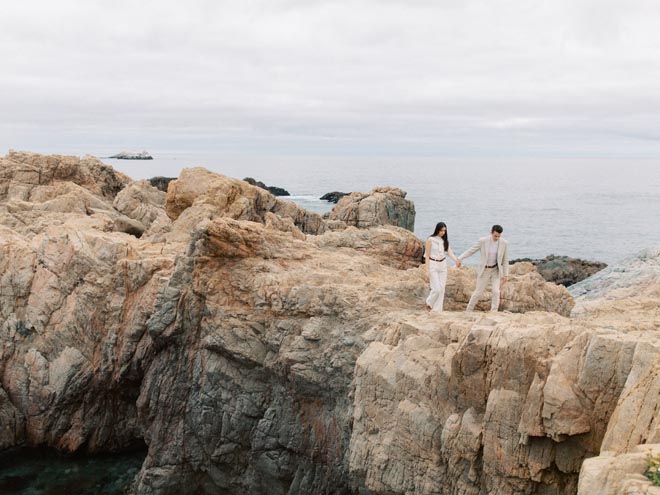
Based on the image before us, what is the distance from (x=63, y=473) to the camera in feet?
84.8

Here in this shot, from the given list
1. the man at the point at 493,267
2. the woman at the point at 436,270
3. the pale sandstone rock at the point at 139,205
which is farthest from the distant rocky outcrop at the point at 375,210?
the man at the point at 493,267

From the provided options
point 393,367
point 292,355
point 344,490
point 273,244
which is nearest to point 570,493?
point 393,367

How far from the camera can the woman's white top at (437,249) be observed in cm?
1975

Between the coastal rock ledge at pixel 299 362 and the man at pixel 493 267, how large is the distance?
1328 mm

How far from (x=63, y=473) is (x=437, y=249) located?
712 inches

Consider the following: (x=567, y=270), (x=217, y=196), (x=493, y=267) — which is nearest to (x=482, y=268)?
(x=493, y=267)

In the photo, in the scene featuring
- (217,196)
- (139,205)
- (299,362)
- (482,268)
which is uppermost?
(217,196)

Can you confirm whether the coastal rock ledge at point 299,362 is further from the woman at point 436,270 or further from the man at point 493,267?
the man at point 493,267

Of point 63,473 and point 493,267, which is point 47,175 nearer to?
point 63,473

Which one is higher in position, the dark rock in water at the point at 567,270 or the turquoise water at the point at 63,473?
the dark rock in water at the point at 567,270

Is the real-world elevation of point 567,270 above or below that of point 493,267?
below

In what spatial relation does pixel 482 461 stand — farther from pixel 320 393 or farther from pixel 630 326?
pixel 320 393

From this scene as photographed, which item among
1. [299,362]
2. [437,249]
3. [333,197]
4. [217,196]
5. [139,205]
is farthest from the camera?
[333,197]

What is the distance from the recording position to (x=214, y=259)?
2297 cm
